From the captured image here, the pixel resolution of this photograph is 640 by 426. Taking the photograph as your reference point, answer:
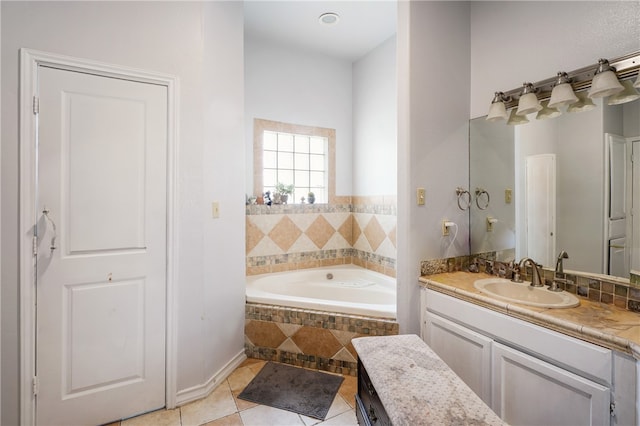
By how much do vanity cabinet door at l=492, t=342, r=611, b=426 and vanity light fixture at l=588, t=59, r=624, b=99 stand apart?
138cm

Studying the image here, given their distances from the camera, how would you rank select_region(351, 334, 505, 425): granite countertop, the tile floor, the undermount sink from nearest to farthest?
select_region(351, 334, 505, 425): granite countertop
the undermount sink
the tile floor

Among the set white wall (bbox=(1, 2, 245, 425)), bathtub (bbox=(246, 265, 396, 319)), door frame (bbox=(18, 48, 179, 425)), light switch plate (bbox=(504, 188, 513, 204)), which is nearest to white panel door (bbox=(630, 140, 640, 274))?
light switch plate (bbox=(504, 188, 513, 204))

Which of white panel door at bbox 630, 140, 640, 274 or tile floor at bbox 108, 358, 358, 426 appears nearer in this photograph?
white panel door at bbox 630, 140, 640, 274

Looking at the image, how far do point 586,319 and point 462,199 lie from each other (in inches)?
44.4

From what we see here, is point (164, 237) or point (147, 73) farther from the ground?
point (147, 73)

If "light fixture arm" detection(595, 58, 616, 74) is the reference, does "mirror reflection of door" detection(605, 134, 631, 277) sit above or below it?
below

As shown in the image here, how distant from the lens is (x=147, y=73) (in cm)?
184

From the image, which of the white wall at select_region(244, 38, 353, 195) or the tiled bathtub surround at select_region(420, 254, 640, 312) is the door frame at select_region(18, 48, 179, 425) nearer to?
the white wall at select_region(244, 38, 353, 195)

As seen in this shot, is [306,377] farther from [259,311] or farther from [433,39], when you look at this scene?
[433,39]

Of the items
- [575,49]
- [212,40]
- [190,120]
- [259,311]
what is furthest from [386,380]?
[212,40]

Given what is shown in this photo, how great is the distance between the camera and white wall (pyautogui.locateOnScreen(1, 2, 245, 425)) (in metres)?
1.57

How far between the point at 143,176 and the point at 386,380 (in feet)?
5.82

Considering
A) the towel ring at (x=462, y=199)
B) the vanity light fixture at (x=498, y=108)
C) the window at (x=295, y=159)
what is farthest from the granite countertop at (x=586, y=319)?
the window at (x=295, y=159)

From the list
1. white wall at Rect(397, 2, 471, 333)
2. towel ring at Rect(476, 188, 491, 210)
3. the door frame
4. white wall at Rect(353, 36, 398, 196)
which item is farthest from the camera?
white wall at Rect(353, 36, 398, 196)
